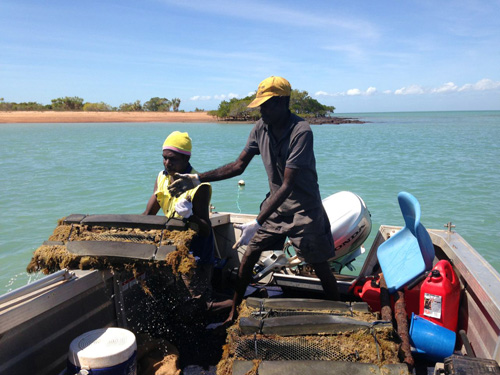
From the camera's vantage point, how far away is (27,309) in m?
2.19

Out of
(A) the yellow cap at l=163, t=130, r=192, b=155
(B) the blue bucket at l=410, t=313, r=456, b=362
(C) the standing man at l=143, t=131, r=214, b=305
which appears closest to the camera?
(B) the blue bucket at l=410, t=313, r=456, b=362

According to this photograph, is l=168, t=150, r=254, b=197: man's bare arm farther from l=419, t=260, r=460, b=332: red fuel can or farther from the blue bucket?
the blue bucket

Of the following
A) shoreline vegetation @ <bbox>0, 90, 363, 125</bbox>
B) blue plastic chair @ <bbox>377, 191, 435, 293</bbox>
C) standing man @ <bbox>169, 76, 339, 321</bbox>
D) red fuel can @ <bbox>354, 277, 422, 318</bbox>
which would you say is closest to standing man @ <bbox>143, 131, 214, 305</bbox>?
standing man @ <bbox>169, 76, 339, 321</bbox>

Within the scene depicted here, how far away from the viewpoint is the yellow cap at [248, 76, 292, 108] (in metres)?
2.91

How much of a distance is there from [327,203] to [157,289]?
91.2 inches

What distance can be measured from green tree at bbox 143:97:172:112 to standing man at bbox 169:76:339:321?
95.2 meters

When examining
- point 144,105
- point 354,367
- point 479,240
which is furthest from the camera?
point 144,105

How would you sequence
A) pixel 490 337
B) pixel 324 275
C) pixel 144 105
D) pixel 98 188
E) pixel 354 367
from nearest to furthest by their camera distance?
pixel 354 367 → pixel 490 337 → pixel 324 275 → pixel 98 188 → pixel 144 105

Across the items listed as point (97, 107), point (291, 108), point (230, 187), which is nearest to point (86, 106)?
point (97, 107)

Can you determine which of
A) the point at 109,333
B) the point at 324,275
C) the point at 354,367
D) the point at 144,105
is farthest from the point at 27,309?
the point at 144,105

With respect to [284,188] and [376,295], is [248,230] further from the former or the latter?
[376,295]

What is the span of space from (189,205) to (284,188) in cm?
69

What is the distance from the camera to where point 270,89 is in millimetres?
2912

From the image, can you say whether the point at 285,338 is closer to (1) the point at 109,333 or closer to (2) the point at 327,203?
(1) the point at 109,333
